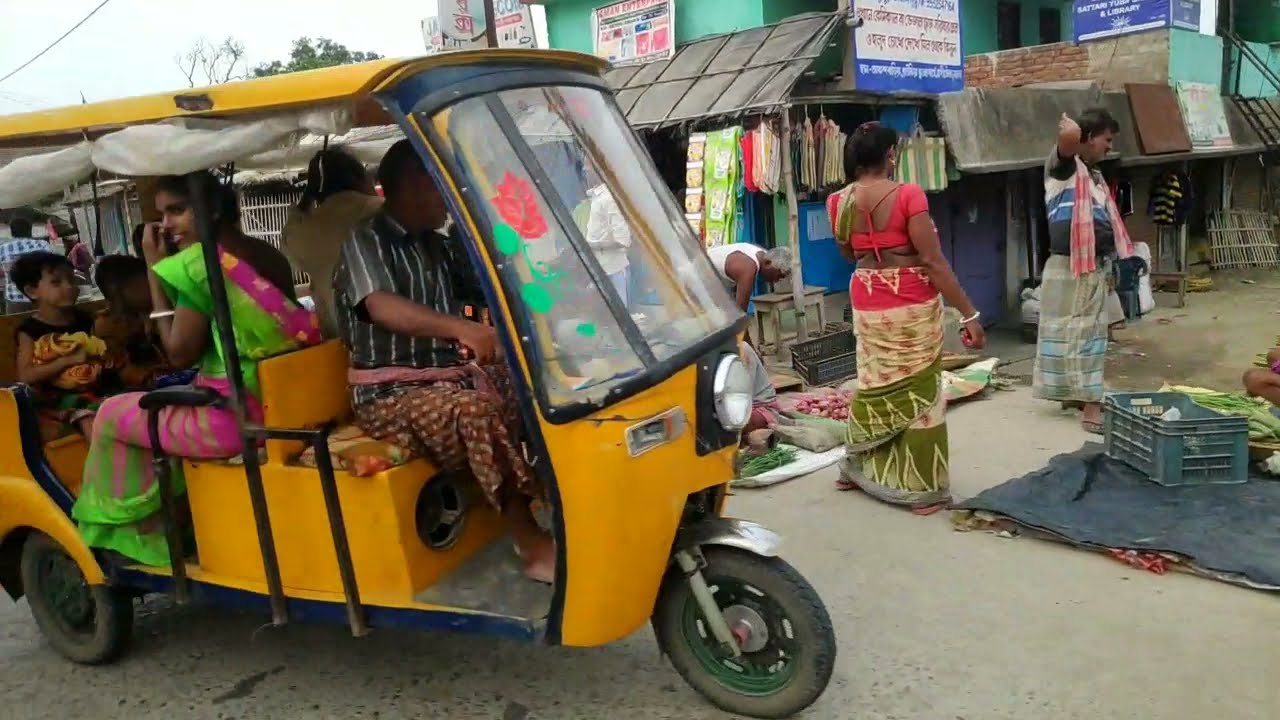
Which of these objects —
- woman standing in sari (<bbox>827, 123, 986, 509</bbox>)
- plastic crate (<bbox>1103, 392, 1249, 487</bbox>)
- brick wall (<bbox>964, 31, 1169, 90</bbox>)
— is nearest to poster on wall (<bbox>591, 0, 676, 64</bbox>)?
brick wall (<bbox>964, 31, 1169, 90</bbox>)

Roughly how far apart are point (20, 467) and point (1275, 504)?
17.6 feet

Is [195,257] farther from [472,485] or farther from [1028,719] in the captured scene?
[1028,719]

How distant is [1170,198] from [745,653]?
553 inches

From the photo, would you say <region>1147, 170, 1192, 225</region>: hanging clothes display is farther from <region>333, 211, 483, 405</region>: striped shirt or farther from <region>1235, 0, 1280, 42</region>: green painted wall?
<region>333, 211, 483, 405</region>: striped shirt

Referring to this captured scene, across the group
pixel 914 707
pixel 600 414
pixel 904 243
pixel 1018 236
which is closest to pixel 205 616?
pixel 600 414

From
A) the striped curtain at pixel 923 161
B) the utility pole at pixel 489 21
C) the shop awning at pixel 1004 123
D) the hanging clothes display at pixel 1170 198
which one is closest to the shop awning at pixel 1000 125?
the shop awning at pixel 1004 123

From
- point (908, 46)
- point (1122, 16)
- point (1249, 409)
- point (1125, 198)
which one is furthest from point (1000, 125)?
point (1249, 409)

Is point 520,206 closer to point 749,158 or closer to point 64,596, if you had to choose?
point 64,596

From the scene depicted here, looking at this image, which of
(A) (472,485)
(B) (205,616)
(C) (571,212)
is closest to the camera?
(C) (571,212)

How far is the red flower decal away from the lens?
107 inches

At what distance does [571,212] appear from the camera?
2.86 m

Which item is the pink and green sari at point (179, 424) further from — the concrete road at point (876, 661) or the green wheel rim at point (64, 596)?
the concrete road at point (876, 661)

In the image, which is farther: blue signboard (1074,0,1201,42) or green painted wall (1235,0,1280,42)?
green painted wall (1235,0,1280,42)

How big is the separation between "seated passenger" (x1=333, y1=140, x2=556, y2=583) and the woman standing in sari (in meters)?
2.33
